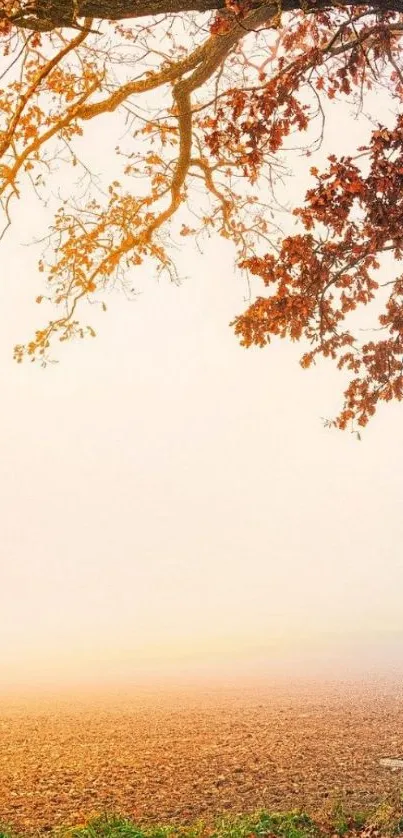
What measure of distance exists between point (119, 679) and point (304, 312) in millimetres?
26854

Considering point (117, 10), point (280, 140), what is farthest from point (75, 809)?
point (117, 10)

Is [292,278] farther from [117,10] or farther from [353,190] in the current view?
[117,10]

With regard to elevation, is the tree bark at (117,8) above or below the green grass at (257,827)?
above

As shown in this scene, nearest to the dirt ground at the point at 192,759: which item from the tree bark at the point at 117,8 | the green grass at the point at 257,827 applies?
the green grass at the point at 257,827

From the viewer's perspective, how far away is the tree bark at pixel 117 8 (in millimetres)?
6586

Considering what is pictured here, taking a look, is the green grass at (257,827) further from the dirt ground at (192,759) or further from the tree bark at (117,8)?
the tree bark at (117,8)

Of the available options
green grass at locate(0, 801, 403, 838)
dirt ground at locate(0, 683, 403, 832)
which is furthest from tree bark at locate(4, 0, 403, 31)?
dirt ground at locate(0, 683, 403, 832)

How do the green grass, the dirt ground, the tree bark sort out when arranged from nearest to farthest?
the green grass
the tree bark
the dirt ground

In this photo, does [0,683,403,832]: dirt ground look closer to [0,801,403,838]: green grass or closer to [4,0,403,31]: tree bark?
[0,801,403,838]: green grass

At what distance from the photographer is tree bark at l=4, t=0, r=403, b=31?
659 centimetres

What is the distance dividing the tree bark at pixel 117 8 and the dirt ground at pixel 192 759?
8018 millimetres

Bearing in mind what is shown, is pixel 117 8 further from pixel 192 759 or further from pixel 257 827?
pixel 192 759

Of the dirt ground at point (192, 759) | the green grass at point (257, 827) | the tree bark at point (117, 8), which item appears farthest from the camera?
the dirt ground at point (192, 759)

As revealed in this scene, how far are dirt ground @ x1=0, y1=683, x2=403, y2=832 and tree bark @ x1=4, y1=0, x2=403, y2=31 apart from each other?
802 centimetres
